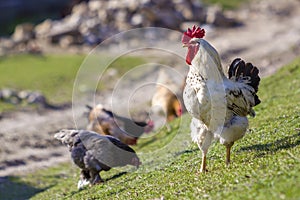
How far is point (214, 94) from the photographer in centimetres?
1295

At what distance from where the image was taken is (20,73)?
1644 inches

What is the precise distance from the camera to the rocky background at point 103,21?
5119 centimetres

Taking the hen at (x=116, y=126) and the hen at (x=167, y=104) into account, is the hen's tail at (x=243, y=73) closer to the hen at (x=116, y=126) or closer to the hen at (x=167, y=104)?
the hen at (x=116, y=126)

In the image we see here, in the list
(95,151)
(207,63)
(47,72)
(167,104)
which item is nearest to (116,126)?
(167,104)

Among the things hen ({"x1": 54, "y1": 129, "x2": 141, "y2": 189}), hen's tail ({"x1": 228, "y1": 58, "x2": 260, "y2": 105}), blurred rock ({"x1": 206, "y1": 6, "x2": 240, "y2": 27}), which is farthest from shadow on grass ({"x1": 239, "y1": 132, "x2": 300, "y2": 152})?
blurred rock ({"x1": 206, "y1": 6, "x2": 240, "y2": 27})

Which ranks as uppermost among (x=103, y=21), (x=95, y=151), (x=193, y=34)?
(x=103, y=21)

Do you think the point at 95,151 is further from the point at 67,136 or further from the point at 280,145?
the point at 280,145

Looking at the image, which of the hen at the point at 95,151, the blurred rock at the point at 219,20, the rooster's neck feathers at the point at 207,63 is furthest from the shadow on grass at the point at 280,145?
the blurred rock at the point at 219,20

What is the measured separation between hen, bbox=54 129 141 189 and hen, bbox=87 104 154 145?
18.0ft

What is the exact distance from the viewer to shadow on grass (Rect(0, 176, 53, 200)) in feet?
67.4

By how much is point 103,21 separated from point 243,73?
1647 inches

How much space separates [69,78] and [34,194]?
20861 mm

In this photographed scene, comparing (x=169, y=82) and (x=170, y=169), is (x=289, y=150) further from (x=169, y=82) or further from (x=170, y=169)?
(x=169, y=82)

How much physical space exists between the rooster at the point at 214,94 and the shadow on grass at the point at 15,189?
8.85 metres
